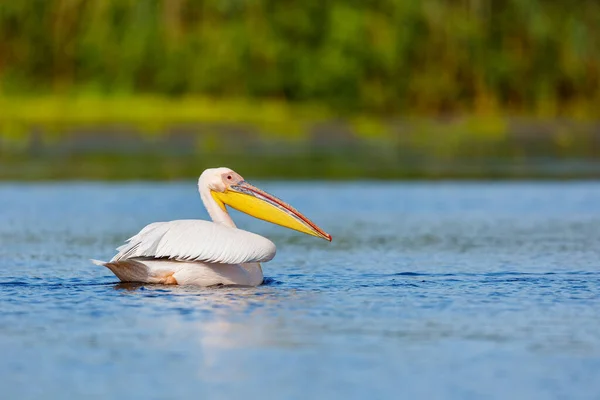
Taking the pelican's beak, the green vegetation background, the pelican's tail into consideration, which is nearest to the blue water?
the pelican's tail

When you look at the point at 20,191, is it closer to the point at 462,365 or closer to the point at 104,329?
the point at 104,329

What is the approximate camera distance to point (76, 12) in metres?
30.6

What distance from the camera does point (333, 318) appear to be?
23.0 ft

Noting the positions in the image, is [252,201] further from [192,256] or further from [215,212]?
[192,256]

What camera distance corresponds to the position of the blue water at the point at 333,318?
554cm

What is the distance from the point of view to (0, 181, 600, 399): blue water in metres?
5.54

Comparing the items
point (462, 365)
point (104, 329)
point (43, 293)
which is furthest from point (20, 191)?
point (462, 365)

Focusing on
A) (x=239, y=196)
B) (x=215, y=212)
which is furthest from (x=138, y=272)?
(x=239, y=196)

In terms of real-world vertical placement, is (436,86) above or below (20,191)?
above

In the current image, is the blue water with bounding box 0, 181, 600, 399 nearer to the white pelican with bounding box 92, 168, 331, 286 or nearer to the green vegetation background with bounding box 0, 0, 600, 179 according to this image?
the white pelican with bounding box 92, 168, 331, 286

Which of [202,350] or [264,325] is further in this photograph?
[264,325]

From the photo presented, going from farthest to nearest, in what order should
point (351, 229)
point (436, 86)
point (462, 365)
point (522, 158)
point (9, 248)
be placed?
point (436, 86), point (522, 158), point (351, 229), point (9, 248), point (462, 365)

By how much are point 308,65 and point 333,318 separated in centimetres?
2205

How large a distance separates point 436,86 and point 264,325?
22.4 metres
